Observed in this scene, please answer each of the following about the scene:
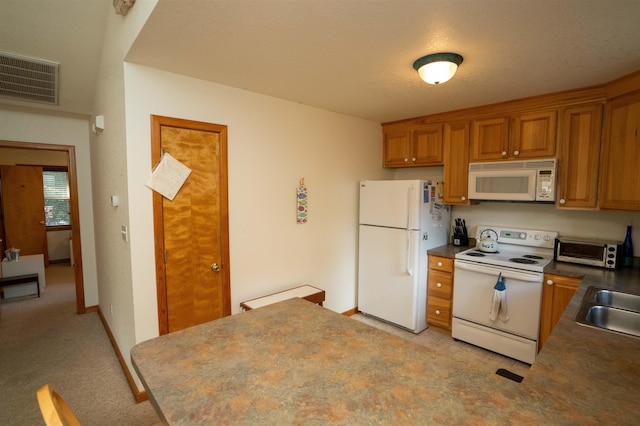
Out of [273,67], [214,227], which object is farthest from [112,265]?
[273,67]

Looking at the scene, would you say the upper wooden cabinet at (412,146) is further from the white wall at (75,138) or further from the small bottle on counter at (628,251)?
the white wall at (75,138)

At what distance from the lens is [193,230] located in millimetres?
2271

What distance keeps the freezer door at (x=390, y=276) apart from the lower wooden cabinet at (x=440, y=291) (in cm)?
10

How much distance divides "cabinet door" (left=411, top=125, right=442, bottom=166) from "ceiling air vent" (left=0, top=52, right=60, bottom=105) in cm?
346

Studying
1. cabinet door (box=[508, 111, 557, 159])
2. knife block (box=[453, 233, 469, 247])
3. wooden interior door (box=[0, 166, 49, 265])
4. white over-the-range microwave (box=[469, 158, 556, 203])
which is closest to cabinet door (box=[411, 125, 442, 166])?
white over-the-range microwave (box=[469, 158, 556, 203])

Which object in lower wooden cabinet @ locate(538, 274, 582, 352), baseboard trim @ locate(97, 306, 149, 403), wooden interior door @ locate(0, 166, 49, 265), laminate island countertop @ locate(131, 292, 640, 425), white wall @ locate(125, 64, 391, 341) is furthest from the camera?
wooden interior door @ locate(0, 166, 49, 265)

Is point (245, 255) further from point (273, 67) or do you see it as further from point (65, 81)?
point (65, 81)

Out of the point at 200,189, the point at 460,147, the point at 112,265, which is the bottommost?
the point at 112,265

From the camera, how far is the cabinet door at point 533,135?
2.63 meters

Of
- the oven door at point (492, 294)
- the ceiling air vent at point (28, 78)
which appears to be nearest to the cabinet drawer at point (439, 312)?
the oven door at point (492, 294)

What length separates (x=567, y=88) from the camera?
244cm

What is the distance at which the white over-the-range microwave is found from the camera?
261 centimetres

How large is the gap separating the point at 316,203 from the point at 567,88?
235 centimetres

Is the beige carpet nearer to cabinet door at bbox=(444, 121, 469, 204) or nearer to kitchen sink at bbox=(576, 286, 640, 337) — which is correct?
kitchen sink at bbox=(576, 286, 640, 337)
